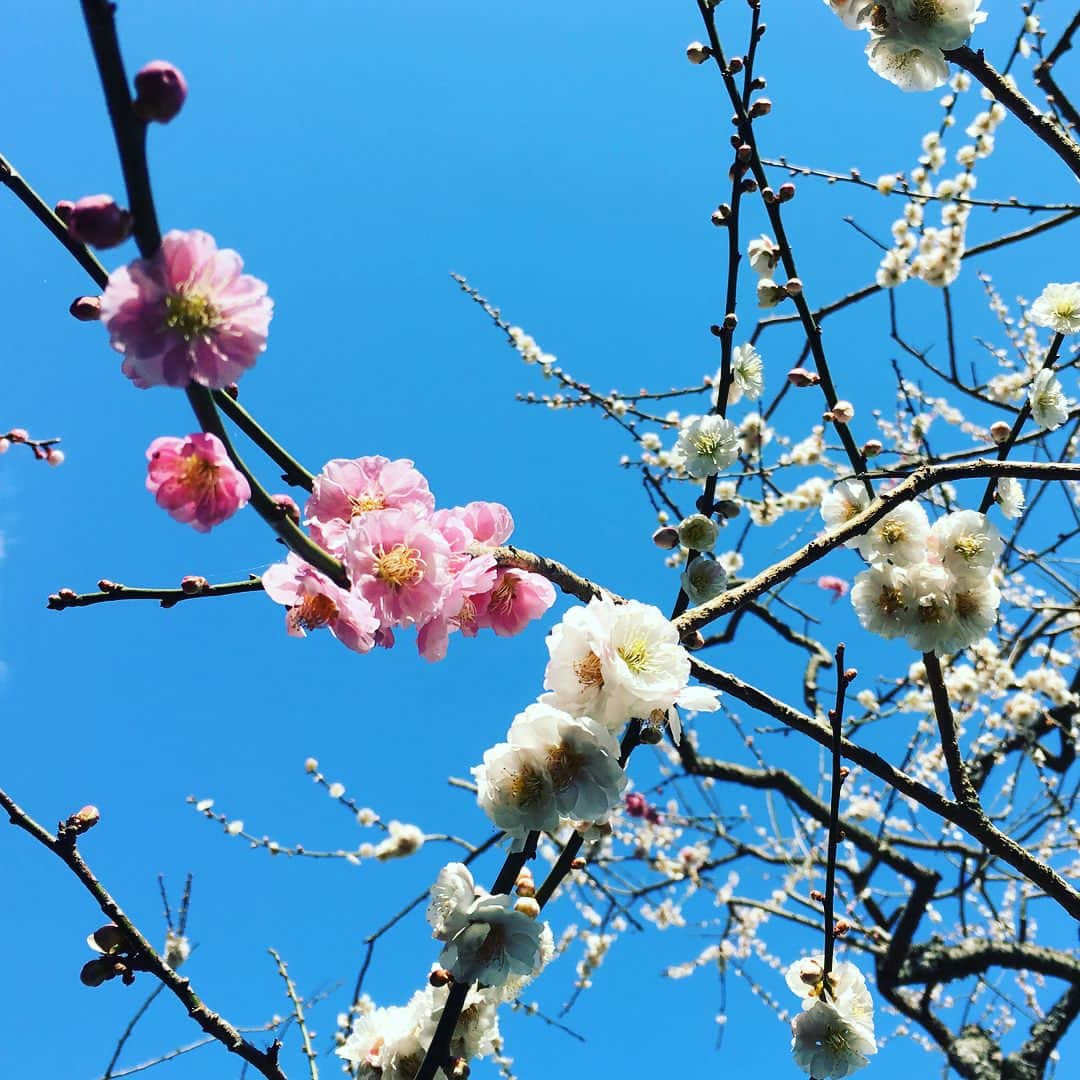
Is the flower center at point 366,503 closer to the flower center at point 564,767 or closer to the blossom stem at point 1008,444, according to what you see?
the flower center at point 564,767

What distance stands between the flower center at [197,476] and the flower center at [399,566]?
275 mm

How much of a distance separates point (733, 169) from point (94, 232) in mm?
1623

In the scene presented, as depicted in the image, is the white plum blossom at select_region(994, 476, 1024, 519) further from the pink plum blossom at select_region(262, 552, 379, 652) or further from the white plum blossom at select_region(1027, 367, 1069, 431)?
the pink plum blossom at select_region(262, 552, 379, 652)

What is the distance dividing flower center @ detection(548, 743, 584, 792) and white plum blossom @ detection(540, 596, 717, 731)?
68mm

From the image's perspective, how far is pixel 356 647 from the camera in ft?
4.20

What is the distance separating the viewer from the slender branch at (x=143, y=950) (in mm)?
1224

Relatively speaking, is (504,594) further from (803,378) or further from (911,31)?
(911,31)

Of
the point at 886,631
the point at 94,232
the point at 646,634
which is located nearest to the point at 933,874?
the point at 886,631

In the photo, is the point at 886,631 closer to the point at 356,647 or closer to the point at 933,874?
the point at 356,647

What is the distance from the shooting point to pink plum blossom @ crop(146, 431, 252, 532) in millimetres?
1082

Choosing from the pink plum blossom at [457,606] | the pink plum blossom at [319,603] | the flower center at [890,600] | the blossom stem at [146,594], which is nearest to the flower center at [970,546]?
the flower center at [890,600]

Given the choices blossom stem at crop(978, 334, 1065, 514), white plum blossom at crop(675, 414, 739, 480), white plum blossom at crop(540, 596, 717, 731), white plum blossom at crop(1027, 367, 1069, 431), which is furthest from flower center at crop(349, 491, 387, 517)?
white plum blossom at crop(1027, 367, 1069, 431)

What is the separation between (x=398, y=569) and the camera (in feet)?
4.02

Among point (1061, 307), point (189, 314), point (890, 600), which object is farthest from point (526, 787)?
point (1061, 307)
